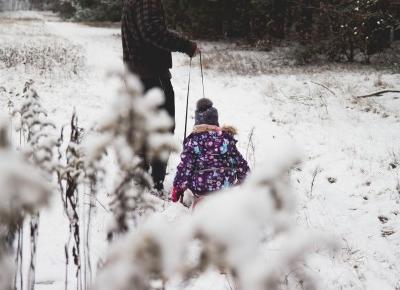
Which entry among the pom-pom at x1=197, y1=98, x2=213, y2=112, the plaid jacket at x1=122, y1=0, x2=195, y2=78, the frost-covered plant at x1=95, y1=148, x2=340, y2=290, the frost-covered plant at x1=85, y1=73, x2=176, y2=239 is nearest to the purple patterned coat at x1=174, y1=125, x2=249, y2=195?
the pom-pom at x1=197, y1=98, x2=213, y2=112

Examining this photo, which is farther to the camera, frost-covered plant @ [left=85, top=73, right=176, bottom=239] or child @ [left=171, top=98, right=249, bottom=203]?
child @ [left=171, top=98, right=249, bottom=203]

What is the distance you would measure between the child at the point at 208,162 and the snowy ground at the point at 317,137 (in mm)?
331

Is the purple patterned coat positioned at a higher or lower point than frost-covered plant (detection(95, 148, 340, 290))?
lower

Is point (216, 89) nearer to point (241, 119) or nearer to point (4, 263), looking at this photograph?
point (241, 119)

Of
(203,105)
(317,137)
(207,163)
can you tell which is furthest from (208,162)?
(317,137)

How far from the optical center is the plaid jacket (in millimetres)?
4039

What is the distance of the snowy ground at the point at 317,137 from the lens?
321 cm

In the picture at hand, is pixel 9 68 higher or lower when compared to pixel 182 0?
lower

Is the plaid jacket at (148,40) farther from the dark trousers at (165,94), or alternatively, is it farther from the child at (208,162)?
the child at (208,162)

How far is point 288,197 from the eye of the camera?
3.34 ft

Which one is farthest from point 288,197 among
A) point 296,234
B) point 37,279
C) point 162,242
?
point 37,279

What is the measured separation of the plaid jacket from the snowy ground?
88cm

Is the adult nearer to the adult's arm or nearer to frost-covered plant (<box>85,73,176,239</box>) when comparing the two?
the adult's arm

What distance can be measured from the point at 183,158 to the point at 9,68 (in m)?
7.98
